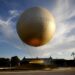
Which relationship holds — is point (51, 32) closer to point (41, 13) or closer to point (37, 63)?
point (41, 13)

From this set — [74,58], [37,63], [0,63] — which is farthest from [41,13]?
[74,58]

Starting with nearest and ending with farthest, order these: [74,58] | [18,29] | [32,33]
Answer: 1. [32,33]
2. [18,29]
3. [74,58]

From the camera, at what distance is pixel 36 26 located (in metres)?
28.2

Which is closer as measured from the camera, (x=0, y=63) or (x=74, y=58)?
(x=0, y=63)

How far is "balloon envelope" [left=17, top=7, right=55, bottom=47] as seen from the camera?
2830cm

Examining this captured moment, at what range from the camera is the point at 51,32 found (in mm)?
29797

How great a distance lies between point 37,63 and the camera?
113 feet

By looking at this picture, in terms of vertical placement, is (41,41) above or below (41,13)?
below

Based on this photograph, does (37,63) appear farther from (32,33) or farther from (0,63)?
(0,63)

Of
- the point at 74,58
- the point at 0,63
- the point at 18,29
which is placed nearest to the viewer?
the point at 18,29

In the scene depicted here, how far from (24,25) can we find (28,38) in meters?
1.83

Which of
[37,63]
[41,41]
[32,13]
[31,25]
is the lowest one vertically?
[37,63]

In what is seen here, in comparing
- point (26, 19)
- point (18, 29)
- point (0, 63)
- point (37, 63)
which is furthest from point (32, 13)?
point (0, 63)

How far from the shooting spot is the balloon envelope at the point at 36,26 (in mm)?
28298
